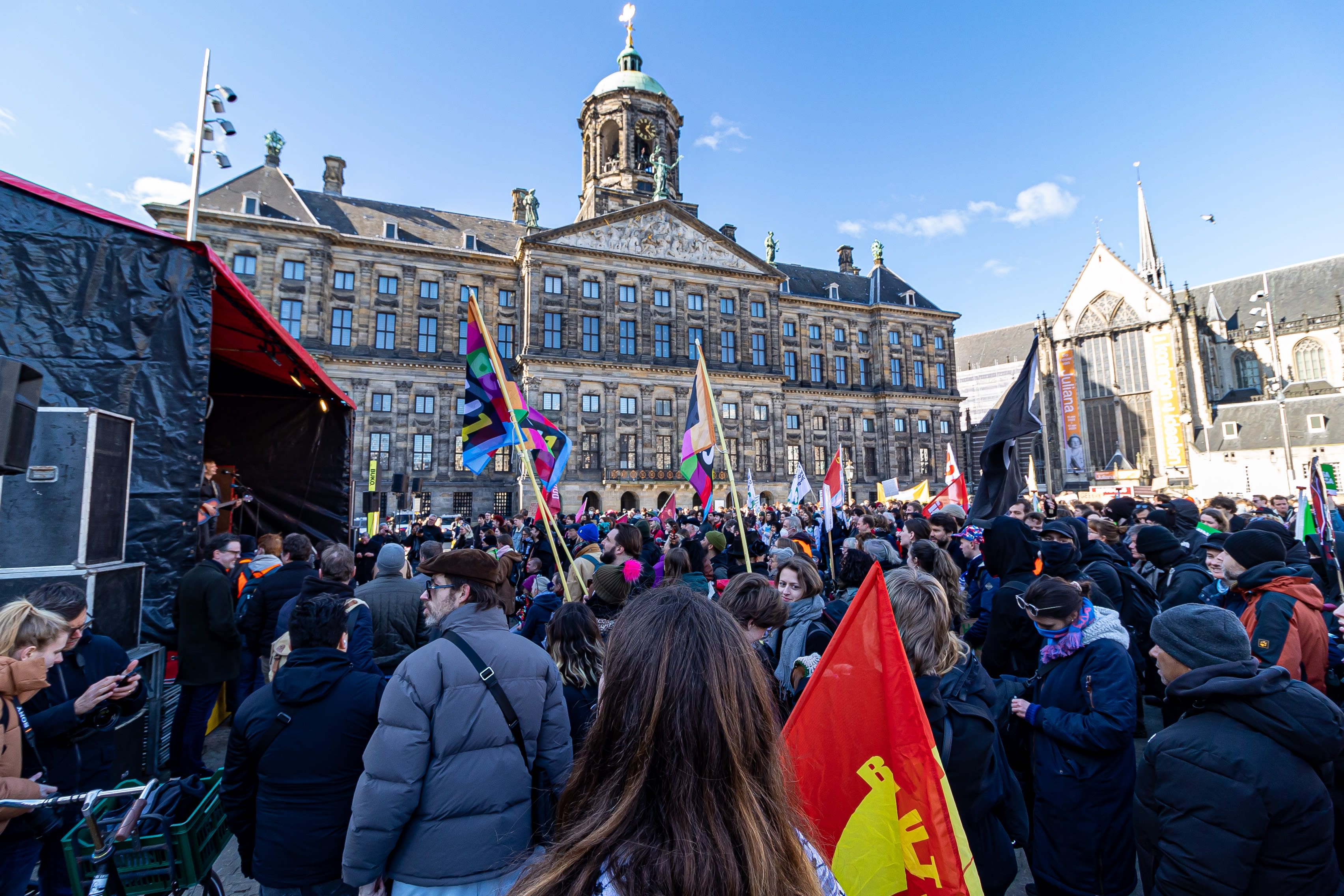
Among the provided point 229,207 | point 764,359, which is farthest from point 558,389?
point 229,207

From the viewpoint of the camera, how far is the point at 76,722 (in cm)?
323

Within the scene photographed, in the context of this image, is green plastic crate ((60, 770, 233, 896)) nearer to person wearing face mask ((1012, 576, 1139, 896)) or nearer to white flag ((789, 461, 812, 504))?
person wearing face mask ((1012, 576, 1139, 896))

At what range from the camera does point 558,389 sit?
37.3 m

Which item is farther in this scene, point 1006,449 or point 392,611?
point 1006,449

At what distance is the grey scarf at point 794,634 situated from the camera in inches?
146

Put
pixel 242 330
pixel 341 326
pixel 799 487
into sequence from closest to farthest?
pixel 242 330, pixel 799 487, pixel 341 326

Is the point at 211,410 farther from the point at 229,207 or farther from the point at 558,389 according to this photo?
the point at 229,207

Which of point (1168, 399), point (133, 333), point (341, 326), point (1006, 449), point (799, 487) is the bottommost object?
point (799, 487)

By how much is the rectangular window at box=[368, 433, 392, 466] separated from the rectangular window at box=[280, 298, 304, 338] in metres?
6.61

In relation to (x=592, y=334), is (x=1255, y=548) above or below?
below

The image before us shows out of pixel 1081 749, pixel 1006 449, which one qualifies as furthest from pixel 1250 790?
pixel 1006 449

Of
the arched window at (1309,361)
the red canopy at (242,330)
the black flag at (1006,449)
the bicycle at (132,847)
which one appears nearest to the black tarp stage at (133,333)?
the red canopy at (242,330)

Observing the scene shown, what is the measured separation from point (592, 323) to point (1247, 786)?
38679mm

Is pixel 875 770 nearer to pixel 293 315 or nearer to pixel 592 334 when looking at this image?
pixel 592 334
